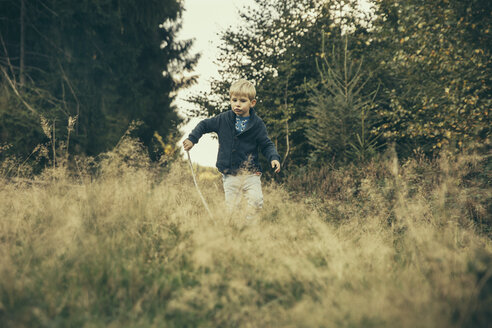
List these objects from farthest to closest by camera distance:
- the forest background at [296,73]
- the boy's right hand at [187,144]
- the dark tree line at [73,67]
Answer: the dark tree line at [73,67], the forest background at [296,73], the boy's right hand at [187,144]

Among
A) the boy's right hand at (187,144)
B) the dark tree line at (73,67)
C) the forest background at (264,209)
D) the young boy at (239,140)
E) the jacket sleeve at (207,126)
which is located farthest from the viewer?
the dark tree line at (73,67)

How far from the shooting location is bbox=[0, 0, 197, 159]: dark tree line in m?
8.75

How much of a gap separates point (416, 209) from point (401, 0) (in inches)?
271

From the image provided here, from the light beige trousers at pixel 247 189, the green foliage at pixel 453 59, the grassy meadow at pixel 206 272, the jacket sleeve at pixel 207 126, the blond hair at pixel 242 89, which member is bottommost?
the grassy meadow at pixel 206 272

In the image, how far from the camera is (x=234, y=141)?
4.48m

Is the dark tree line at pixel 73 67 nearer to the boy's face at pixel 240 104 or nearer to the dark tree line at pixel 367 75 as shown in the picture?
the dark tree line at pixel 367 75

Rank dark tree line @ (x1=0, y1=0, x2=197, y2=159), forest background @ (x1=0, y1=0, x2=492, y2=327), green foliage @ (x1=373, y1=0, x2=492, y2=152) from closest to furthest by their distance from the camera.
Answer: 1. forest background @ (x1=0, y1=0, x2=492, y2=327)
2. green foliage @ (x1=373, y1=0, x2=492, y2=152)
3. dark tree line @ (x1=0, y1=0, x2=197, y2=159)

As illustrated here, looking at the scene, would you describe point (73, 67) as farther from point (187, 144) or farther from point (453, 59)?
point (453, 59)

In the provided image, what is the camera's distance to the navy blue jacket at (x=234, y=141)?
4.42 metres

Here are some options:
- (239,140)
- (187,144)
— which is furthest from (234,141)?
(187,144)

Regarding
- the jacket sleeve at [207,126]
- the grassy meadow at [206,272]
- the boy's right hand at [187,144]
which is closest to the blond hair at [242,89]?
the jacket sleeve at [207,126]

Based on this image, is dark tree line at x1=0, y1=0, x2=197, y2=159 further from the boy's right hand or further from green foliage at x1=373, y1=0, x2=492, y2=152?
green foliage at x1=373, y1=0, x2=492, y2=152

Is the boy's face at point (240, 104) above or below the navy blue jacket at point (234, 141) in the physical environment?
above

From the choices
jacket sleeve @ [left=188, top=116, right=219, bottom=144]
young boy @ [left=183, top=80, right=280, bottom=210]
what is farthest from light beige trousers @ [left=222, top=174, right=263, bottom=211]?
jacket sleeve @ [left=188, top=116, right=219, bottom=144]
